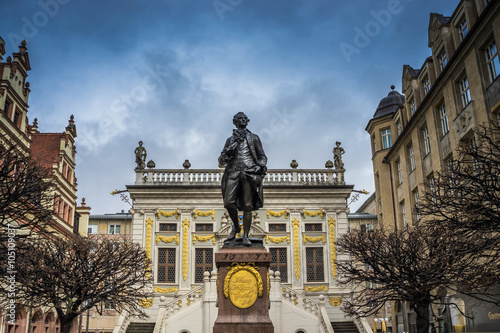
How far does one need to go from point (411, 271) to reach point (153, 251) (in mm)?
18750


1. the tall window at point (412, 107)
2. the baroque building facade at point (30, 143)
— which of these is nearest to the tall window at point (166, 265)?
the baroque building facade at point (30, 143)

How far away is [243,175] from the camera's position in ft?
31.7

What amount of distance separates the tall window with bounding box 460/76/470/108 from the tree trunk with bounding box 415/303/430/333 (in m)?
9.75

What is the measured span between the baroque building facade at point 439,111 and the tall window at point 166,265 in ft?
48.3

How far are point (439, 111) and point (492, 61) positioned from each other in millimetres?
6227

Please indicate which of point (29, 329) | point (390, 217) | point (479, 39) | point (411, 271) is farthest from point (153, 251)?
point (479, 39)

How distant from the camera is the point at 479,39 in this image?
2000cm

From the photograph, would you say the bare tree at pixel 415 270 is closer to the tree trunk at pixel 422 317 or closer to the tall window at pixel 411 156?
the tree trunk at pixel 422 317

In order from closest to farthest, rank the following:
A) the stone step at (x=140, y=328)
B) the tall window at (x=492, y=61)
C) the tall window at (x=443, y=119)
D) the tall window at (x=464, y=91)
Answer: the tall window at (x=492, y=61) < the tall window at (x=464, y=91) < the tall window at (x=443, y=119) < the stone step at (x=140, y=328)

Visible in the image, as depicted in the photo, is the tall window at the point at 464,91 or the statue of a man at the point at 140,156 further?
the statue of a man at the point at 140,156

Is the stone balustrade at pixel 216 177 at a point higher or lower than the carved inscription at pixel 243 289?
higher

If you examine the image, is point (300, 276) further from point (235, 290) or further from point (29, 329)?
point (235, 290)

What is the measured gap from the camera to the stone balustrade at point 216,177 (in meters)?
33.1

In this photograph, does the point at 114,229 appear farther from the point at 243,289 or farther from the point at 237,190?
the point at 243,289
